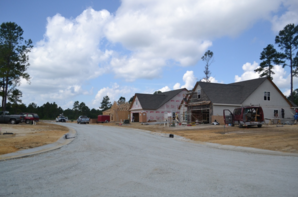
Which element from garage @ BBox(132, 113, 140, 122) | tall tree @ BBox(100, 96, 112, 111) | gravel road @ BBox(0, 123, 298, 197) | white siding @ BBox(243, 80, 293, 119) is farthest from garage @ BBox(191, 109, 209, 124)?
tall tree @ BBox(100, 96, 112, 111)

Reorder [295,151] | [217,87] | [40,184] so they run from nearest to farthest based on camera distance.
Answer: [40,184], [295,151], [217,87]

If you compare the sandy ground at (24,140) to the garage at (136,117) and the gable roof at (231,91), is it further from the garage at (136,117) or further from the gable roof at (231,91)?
the garage at (136,117)

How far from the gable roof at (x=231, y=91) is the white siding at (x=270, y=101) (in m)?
0.64

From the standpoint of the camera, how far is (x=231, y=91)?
39.0 meters

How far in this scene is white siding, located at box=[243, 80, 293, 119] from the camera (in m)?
37.2

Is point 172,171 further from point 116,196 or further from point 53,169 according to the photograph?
point 53,169

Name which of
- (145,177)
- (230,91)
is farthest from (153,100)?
(145,177)

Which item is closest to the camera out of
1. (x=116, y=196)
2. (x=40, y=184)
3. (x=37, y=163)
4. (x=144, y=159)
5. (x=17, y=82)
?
(x=116, y=196)

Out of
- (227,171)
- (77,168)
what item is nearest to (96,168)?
(77,168)

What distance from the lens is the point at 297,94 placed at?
80688 millimetres

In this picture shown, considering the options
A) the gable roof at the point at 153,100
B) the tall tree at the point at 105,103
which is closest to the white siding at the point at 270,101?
the gable roof at the point at 153,100

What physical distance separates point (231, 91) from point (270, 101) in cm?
A: 627

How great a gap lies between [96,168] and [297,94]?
8900cm

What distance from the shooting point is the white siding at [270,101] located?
37188mm
